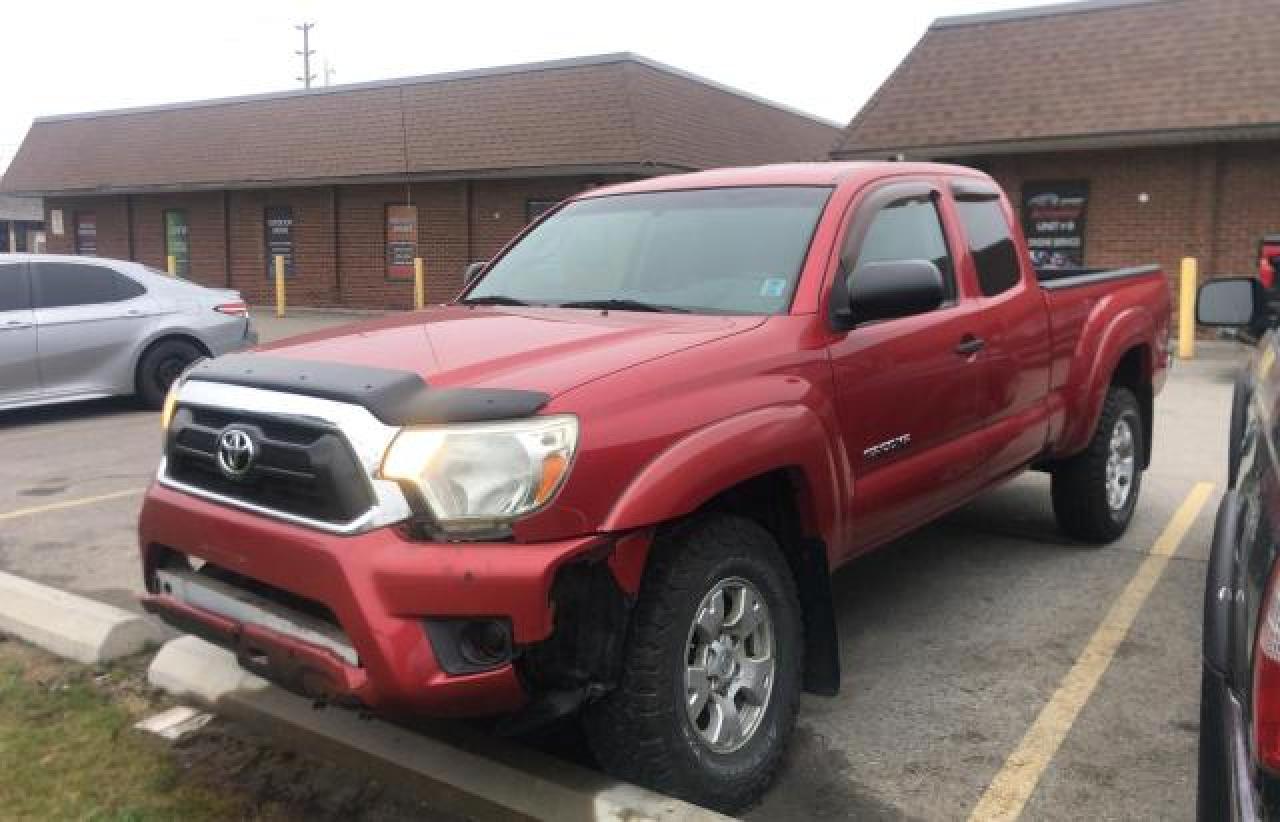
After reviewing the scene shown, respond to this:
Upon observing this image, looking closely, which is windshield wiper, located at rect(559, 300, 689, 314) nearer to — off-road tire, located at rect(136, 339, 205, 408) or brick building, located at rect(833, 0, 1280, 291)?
off-road tire, located at rect(136, 339, 205, 408)

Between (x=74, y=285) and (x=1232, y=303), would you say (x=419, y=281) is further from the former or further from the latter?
(x=1232, y=303)

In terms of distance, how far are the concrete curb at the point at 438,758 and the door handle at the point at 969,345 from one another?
7.03ft

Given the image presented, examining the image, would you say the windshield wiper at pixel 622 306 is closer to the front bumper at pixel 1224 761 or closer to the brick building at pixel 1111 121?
the front bumper at pixel 1224 761

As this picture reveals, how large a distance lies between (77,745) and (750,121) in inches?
790

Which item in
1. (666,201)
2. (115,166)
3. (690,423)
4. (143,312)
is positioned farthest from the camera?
(115,166)

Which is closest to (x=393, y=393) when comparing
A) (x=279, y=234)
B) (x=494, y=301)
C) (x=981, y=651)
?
(x=494, y=301)

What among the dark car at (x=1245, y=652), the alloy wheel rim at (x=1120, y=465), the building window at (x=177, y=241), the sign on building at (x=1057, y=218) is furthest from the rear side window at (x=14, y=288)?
the building window at (x=177, y=241)

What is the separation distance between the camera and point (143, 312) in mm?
10172

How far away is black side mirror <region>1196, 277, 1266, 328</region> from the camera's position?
13.3 ft

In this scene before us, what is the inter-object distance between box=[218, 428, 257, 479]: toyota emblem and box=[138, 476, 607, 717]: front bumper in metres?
0.24

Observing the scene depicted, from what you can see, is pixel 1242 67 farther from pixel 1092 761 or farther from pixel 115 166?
pixel 115 166

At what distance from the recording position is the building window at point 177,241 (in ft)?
86.1

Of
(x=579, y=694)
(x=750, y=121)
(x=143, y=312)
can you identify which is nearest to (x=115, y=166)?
(x=750, y=121)

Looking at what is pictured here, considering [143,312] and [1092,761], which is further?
[143,312]
